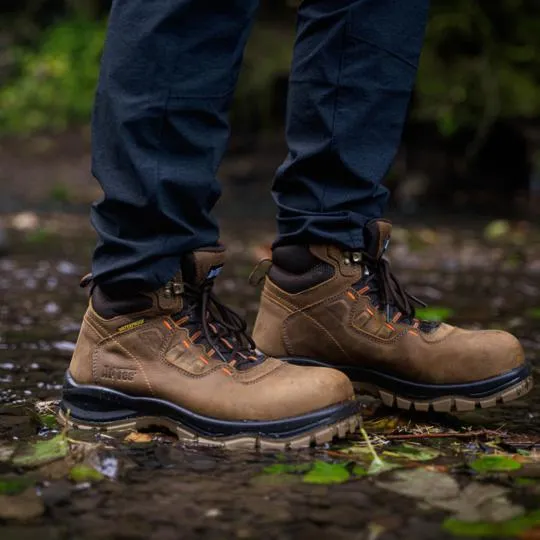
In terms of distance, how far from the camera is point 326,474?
1514 mm

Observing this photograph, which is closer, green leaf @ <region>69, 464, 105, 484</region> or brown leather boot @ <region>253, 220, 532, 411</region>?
green leaf @ <region>69, 464, 105, 484</region>

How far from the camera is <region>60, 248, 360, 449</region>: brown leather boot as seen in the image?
1.70 meters

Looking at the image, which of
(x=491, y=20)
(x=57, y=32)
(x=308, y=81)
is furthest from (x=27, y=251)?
(x=57, y=32)

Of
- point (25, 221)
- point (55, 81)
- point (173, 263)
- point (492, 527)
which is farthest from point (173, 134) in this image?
point (55, 81)

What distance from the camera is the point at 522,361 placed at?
194 cm

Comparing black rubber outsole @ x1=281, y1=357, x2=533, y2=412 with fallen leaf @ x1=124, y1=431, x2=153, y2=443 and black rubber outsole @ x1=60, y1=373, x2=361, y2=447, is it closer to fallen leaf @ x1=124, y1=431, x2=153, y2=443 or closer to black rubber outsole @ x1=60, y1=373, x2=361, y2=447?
black rubber outsole @ x1=60, y1=373, x2=361, y2=447

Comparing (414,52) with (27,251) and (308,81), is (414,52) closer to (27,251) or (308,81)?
(308,81)

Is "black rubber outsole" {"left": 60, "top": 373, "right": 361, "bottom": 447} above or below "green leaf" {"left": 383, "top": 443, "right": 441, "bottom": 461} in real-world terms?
above

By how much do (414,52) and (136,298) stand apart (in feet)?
2.45

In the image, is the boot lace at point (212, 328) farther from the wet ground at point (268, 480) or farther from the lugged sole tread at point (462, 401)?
the lugged sole tread at point (462, 401)

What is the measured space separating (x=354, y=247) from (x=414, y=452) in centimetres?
44

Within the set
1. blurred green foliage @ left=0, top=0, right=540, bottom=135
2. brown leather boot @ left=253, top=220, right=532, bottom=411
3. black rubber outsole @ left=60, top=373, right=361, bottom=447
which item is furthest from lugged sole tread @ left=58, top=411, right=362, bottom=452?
blurred green foliage @ left=0, top=0, right=540, bottom=135

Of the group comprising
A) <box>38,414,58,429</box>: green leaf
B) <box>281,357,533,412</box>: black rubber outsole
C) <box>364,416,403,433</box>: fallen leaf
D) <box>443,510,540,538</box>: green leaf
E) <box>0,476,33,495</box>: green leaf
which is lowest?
<box>364,416,403,433</box>: fallen leaf

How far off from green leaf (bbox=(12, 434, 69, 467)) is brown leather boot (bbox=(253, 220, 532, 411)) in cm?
51
